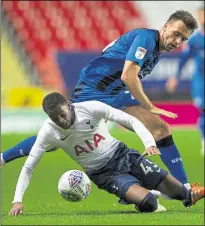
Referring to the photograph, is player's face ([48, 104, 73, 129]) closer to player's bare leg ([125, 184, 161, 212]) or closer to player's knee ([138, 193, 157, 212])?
player's bare leg ([125, 184, 161, 212])

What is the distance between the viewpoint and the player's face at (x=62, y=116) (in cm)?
638

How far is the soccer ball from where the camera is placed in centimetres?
671

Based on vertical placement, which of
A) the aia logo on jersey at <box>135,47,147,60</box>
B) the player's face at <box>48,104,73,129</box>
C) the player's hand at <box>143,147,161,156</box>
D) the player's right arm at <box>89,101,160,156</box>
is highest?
the aia logo on jersey at <box>135,47,147,60</box>

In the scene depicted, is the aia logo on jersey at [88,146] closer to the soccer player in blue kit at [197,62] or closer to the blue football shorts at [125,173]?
the blue football shorts at [125,173]

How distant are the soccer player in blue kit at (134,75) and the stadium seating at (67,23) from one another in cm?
1609

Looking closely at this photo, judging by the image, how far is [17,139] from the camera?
15930mm

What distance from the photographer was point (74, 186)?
22.0 feet

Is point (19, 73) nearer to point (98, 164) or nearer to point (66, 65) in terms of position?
point (66, 65)

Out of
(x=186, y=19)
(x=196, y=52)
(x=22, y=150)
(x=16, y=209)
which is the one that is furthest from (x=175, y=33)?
(x=196, y=52)

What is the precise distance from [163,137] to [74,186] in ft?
4.47

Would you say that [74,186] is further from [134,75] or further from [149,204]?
[134,75]

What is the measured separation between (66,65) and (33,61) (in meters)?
3.98

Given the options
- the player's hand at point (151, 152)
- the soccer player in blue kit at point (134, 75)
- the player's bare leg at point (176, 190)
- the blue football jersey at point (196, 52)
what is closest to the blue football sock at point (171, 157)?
the soccer player in blue kit at point (134, 75)

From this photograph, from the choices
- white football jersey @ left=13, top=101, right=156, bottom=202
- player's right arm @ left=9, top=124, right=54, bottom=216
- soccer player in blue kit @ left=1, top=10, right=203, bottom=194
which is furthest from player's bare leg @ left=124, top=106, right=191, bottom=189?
player's right arm @ left=9, top=124, right=54, bottom=216
